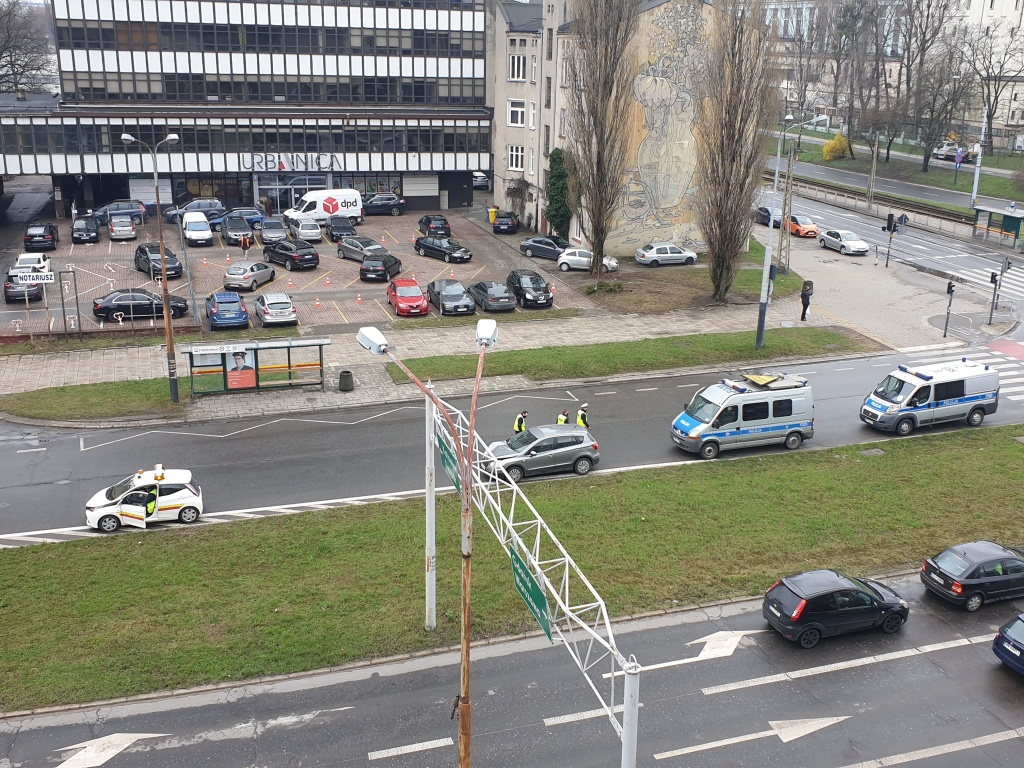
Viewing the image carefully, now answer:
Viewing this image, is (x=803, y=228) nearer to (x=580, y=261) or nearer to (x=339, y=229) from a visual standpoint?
(x=580, y=261)

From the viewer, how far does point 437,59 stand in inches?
2798

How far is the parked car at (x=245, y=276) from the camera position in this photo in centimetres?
4534

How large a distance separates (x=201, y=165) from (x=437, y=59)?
19.2 meters

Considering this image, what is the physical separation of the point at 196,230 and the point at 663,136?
2750cm

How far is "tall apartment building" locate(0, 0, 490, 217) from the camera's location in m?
63.0

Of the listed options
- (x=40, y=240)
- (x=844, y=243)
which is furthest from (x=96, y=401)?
(x=844, y=243)

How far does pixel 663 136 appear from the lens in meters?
51.9

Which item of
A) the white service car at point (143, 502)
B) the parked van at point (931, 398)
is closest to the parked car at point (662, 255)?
the parked van at point (931, 398)

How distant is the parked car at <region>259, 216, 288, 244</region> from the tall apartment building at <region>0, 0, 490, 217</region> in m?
10.9

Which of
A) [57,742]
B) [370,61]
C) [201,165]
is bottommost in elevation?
[57,742]

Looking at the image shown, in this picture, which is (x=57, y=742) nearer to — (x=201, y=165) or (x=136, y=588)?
(x=136, y=588)

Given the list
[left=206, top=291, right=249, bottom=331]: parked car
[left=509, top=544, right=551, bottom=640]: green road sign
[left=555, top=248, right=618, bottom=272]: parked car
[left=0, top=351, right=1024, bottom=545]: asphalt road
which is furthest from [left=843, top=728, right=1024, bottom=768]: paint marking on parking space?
[left=555, top=248, right=618, bottom=272]: parked car

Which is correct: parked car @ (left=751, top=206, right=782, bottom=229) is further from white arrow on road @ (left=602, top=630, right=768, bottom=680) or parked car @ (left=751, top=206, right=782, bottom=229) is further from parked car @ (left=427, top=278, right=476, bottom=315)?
white arrow on road @ (left=602, top=630, right=768, bottom=680)

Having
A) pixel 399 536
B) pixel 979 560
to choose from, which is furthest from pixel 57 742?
pixel 979 560
